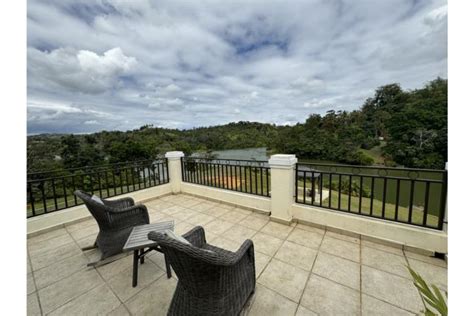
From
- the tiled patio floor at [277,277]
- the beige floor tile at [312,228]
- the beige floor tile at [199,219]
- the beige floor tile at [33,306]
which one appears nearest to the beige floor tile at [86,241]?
the tiled patio floor at [277,277]

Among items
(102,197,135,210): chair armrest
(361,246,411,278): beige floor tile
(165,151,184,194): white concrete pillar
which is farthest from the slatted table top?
(165,151,184,194): white concrete pillar

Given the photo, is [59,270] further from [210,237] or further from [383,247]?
[383,247]

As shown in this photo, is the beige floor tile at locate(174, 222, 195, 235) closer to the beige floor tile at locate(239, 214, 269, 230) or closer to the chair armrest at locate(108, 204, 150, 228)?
the chair armrest at locate(108, 204, 150, 228)

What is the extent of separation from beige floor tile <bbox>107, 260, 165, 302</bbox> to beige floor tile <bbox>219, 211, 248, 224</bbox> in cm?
148

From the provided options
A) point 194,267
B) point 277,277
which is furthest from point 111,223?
point 277,277

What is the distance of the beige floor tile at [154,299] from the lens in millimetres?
1600

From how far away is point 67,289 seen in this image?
1.86m

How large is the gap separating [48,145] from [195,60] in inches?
421

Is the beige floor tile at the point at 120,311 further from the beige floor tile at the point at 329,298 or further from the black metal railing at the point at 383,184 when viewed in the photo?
the black metal railing at the point at 383,184

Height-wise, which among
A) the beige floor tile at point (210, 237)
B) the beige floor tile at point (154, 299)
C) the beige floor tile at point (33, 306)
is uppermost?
the beige floor tile at point (210, 237)

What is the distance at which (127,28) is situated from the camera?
12.5 feet

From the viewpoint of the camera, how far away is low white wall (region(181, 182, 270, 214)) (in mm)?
3566

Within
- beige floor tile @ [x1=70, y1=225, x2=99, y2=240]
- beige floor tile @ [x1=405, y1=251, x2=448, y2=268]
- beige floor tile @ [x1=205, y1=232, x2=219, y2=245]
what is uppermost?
beige floor tile @ [x1=405, y1=251, x2=448, y2=268]

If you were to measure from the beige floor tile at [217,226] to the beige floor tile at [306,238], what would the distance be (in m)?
1.09
